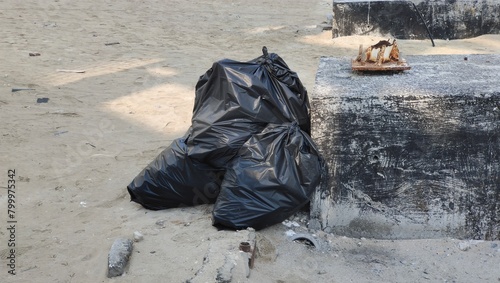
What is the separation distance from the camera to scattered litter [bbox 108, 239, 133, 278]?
3189mm

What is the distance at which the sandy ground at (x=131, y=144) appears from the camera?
3.29 meters

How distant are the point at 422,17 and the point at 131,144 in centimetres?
504

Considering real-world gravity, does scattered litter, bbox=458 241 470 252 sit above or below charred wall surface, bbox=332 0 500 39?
below

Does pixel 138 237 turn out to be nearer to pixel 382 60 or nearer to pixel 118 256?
pixel 118 256

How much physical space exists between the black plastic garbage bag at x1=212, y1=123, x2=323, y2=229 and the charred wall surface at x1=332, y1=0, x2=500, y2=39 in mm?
5647

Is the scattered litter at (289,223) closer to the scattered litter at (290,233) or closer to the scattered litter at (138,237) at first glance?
the scattered litter at (290,233)

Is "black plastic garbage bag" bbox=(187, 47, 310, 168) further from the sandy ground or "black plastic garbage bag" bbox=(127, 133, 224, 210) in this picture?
the sandy ground

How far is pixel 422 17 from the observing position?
8680 mm

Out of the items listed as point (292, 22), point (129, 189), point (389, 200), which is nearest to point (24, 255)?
point (129, 189)

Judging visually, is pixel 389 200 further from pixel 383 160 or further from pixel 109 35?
pixel 109 35

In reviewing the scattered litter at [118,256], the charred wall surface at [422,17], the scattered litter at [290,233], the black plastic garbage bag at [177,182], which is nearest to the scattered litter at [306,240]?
the scattered litter at [290,233]

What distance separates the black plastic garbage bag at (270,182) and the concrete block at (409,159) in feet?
0.49

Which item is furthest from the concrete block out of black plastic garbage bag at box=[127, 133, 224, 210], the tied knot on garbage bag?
black plastic garbage bag at box=[127, 133, 224, 210]

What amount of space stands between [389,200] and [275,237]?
25.6 inches
